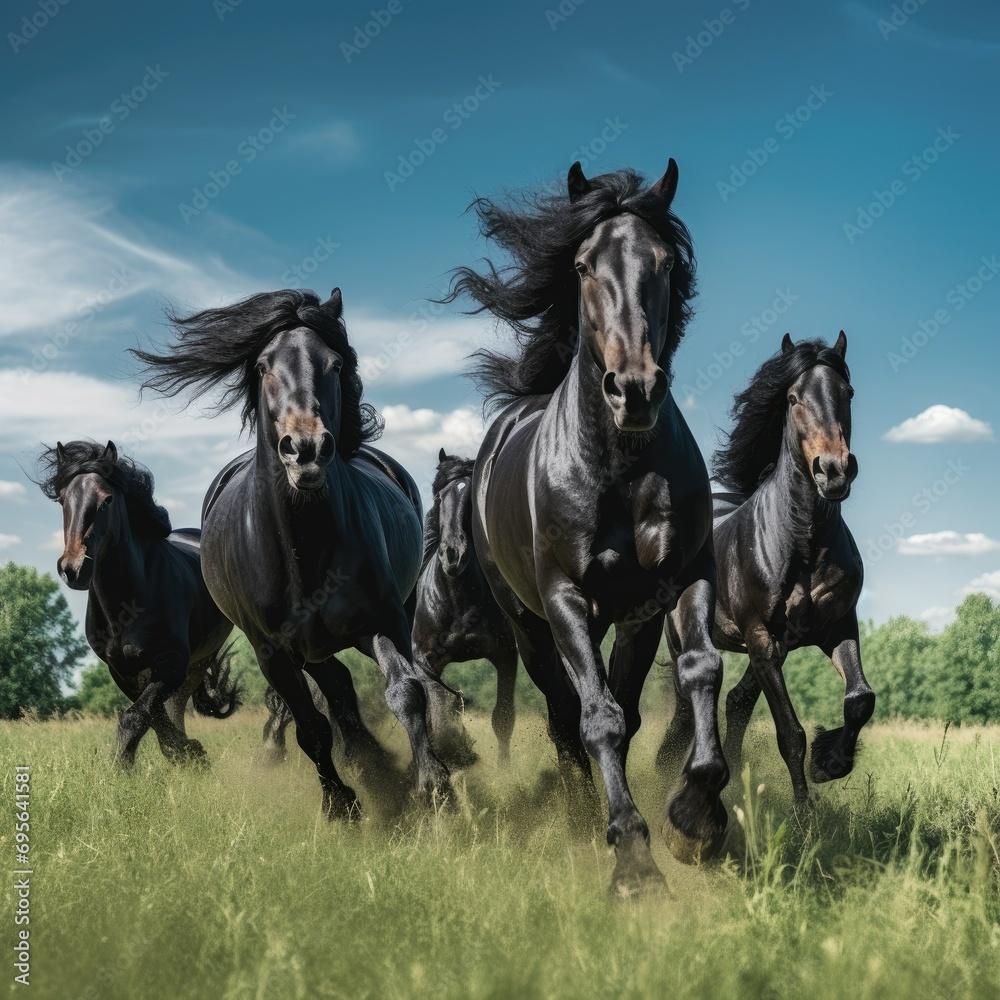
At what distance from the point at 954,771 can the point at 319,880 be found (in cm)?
677

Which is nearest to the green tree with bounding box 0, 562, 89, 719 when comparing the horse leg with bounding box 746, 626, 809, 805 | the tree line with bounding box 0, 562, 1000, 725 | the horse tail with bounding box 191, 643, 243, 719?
the tree line with bounding box 0, 562, 1000, 725

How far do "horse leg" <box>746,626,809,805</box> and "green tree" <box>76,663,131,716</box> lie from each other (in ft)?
140

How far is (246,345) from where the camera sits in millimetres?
6625

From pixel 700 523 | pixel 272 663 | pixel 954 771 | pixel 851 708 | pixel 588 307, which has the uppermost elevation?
pixel 588 307

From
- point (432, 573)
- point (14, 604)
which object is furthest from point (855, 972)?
point (14, 604)

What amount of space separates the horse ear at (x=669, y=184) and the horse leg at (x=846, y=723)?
3457mm

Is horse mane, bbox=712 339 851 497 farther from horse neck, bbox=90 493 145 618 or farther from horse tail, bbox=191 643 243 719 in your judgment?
horse tail, bbox=191 643 243 719

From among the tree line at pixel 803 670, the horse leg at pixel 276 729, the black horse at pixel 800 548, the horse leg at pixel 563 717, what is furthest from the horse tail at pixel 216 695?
the tree line at pixel 803 670

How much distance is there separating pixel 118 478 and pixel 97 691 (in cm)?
4089

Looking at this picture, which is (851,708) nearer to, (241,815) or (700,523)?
(700,523)

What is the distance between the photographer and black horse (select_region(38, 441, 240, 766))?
372 inches

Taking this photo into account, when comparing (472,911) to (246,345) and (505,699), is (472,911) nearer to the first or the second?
(246,345)

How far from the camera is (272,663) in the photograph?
22.4ft

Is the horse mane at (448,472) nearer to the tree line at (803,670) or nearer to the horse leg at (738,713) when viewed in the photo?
the horse leg at (738,713)
